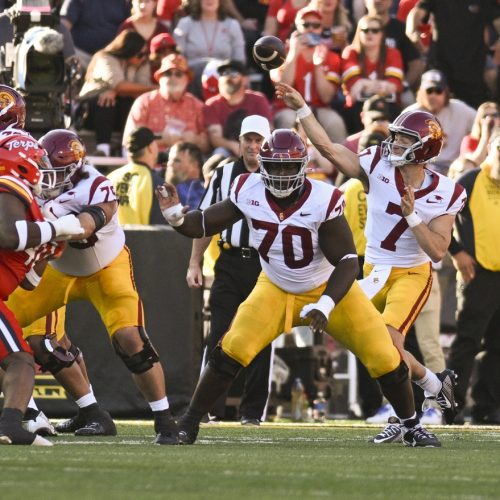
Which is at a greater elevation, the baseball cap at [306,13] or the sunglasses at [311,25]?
the baseball cap at [306,13]

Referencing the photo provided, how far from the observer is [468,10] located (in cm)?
1462

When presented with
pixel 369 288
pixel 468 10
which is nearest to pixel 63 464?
pixel 369 288

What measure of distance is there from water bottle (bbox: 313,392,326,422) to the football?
3.39m

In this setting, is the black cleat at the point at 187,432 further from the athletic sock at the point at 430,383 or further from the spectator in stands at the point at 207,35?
the spectator in stands at the point at 207,35

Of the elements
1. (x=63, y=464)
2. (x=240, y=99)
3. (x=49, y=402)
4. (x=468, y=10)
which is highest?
(x=468, y=10)

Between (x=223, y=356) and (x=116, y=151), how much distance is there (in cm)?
620

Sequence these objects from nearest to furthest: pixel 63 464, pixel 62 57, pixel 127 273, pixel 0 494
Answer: pixel 0 494, pixel 63 464, pixel 127 273, pixel 62 57

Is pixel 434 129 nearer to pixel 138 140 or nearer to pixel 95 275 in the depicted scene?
pixel 95 275

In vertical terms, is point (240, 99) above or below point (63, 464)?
above

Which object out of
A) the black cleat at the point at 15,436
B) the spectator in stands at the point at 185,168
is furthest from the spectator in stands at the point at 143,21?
the black cleat at the point at 15,436

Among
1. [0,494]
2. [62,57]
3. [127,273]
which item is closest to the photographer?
[0,494]

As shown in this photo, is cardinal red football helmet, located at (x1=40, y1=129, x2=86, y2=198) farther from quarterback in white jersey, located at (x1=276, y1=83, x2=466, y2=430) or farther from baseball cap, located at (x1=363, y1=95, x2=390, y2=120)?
baseball cap, located at (x1=363, y1=95, x2=390, y2=120)

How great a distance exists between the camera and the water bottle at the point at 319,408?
36.8ft

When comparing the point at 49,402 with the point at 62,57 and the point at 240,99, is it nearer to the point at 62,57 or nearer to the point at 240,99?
the point at 62,57
